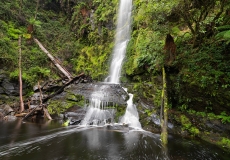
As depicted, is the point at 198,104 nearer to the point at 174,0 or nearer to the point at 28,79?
the point at 174,0

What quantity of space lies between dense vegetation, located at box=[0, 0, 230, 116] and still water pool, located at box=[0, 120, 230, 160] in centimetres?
213

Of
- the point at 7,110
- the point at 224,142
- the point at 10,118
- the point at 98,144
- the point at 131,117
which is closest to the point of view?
the point at 98,144

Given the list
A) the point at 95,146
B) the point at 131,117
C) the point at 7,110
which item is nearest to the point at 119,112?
the point at 131,117

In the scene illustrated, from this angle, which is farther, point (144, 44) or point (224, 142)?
point (144, 44)

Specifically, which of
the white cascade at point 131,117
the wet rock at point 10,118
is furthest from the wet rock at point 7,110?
the white cascade at point 131,117

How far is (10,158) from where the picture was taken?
4.24m

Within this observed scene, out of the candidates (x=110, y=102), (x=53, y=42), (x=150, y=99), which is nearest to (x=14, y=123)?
(x=110, y=102)

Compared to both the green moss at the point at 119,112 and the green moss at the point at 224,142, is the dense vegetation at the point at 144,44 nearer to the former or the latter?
the green moss at the point at 224,142

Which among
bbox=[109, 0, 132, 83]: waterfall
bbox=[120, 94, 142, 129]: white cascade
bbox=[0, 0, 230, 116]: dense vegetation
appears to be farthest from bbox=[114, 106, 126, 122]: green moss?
bbox=[109, 0, 132, 83]: waterfall

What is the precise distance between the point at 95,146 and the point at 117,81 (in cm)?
915

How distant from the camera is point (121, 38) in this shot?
1702 cm

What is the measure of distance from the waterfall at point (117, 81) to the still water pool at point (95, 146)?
155cm

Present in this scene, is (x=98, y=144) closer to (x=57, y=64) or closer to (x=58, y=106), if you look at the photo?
(x=58, y=106)

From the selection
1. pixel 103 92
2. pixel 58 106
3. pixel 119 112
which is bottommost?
pixel 119 112
